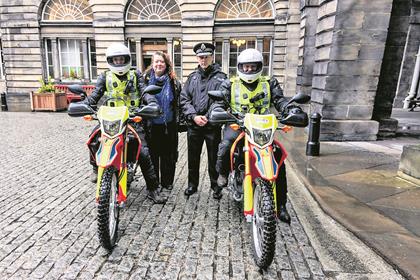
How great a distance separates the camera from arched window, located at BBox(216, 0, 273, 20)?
16734 millimetres

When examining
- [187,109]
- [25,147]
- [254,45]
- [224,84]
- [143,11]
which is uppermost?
[143,11]

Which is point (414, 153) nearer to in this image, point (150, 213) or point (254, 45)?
point (150, 213)

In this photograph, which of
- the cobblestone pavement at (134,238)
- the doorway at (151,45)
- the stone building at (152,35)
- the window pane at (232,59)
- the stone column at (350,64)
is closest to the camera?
the cobblestone pavement at (134,238)

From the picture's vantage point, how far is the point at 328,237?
3.38 m

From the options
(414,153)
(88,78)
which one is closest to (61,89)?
(88,78)

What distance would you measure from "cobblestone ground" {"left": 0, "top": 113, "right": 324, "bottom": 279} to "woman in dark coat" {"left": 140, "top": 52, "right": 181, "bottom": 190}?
0.48m

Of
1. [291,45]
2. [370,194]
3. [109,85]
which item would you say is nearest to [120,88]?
[109,85]

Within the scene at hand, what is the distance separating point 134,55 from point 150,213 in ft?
52.7

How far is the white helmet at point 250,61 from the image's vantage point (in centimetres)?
329

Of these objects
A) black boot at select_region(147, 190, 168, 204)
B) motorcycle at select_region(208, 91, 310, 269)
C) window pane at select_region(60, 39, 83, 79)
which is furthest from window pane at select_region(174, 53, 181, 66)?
motorcycle at select_region(208, 91, 310, 269)

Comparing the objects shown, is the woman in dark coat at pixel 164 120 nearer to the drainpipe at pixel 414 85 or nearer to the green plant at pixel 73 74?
the green plant at pixel 73 74

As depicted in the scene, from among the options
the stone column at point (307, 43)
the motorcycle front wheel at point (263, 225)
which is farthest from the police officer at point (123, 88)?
the stone column at point (307, 43)

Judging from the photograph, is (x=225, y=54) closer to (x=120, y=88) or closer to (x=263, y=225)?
(x=120, y=88)

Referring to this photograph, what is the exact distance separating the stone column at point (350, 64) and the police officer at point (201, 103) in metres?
4.81
